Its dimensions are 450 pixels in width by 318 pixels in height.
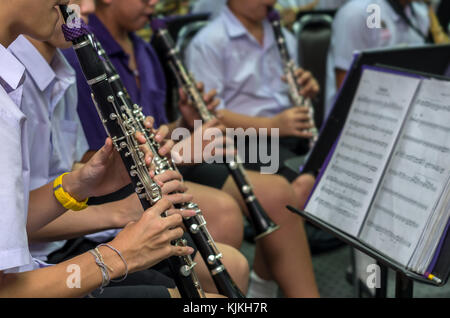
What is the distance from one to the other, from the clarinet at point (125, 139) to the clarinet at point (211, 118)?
510 millimetres

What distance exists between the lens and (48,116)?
1215mm

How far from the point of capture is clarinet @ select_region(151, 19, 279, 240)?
153 centimetres

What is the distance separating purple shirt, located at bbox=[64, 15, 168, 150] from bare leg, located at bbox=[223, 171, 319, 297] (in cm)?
34

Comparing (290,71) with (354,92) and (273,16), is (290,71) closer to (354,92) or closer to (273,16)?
(273,16)

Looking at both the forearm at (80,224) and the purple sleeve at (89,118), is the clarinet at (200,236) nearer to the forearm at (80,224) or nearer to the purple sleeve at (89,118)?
the forearm at (80,224)

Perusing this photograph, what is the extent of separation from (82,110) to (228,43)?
80 centimetres

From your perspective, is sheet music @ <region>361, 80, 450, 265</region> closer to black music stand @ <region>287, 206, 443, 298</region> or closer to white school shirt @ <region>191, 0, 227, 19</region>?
black music stand @ <region>287, 206, 443, 298</region>

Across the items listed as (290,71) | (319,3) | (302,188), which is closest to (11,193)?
(302,188)

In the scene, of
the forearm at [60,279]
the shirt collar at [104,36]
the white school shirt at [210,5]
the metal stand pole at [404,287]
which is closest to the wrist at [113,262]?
the forearm at [60,279]

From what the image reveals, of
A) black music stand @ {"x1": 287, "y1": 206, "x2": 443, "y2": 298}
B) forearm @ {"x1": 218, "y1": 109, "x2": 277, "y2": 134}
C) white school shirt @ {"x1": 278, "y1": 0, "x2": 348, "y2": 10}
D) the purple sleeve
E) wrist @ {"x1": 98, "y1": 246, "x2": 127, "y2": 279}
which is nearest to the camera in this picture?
wrist @ {"x1": 98, "y1": 246, "x2": 127, "y2": 279}

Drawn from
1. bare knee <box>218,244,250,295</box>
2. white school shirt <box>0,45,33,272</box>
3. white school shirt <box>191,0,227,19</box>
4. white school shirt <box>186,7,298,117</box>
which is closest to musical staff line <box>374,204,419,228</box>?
bare knee <box>218,244,250,295</box>

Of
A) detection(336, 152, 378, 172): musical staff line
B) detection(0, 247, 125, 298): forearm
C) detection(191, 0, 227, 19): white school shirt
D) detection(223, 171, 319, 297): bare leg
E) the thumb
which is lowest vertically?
detection(223, 171, 319, 297): bare leg
